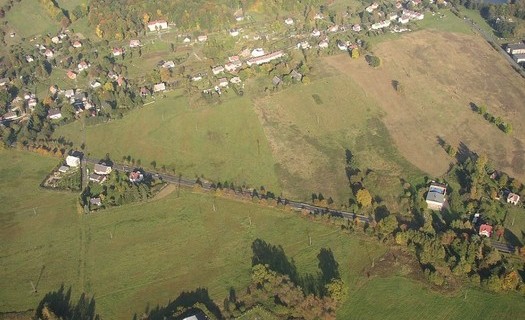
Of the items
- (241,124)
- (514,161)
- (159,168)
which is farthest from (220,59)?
(514,161)

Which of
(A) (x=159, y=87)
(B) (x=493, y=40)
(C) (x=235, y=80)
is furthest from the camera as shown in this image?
(B) (x=493, y=40)

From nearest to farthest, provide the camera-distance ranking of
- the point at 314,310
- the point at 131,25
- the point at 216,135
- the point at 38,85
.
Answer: the point at 314,310
the point at 216,135
the point at 38,85
the point at 131,25

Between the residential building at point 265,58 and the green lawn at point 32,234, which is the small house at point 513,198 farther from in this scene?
the green lawn at point 32,234

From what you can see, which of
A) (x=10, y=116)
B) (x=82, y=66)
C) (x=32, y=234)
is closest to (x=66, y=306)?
(x=32, y=234)

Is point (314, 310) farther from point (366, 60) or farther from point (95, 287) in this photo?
point (366, 60)

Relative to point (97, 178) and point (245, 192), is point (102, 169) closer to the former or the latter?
point (97, 178)

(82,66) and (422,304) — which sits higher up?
(82,66)

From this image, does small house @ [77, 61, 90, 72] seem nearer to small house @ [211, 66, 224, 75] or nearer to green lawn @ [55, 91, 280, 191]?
green lawn @ [55, 91, 280, 191]
